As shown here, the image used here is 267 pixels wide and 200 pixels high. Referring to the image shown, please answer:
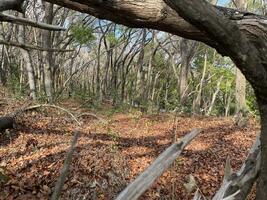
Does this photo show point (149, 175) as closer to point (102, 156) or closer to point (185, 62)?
point (102, 156)

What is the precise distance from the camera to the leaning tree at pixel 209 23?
3098 mm

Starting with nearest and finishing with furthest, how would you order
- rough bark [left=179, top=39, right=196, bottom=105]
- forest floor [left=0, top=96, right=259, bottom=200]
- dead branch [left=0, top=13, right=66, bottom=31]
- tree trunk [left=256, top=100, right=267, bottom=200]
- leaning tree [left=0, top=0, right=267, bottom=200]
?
leaning tree [left=0, top=0, right=267, bottom=200]
dead branch [left=0, top=13, right=66, bottom=31]
tree trunk [left=256, top=100, right=267, bottom=200]
forest floor [left=0, top=96, right=259, bottom=200]
rough bark [left=179, top=39, right=196, bottom=105]

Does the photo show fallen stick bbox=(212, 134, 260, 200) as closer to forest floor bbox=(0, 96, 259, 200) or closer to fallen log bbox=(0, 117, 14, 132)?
forest floor bbox=(0, 96, 259, 200)

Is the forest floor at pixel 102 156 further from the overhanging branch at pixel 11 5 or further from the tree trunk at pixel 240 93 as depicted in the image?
the overhanging branch at pixel 11 5

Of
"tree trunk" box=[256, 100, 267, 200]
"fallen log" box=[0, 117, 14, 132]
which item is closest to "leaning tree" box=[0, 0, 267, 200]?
"tree trunk" box=[256, 100, 267, 200]

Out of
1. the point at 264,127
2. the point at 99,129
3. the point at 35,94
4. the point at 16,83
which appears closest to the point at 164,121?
the point at 99,129

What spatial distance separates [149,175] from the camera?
226 cm

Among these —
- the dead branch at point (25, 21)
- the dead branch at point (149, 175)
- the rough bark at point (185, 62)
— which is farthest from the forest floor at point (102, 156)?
the rough bark at point (185, 62)

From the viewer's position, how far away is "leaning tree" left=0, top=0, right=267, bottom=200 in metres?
3.10

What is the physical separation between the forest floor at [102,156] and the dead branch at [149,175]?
3.43 metres

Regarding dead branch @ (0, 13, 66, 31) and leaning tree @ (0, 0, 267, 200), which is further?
dead branch @ (0, 13, 66, 31)

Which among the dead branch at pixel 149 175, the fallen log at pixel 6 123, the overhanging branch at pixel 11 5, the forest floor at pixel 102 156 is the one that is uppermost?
the overhanging branch at pixel 11 5

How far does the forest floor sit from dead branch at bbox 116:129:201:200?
343cm

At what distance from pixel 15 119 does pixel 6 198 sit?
4247mm
